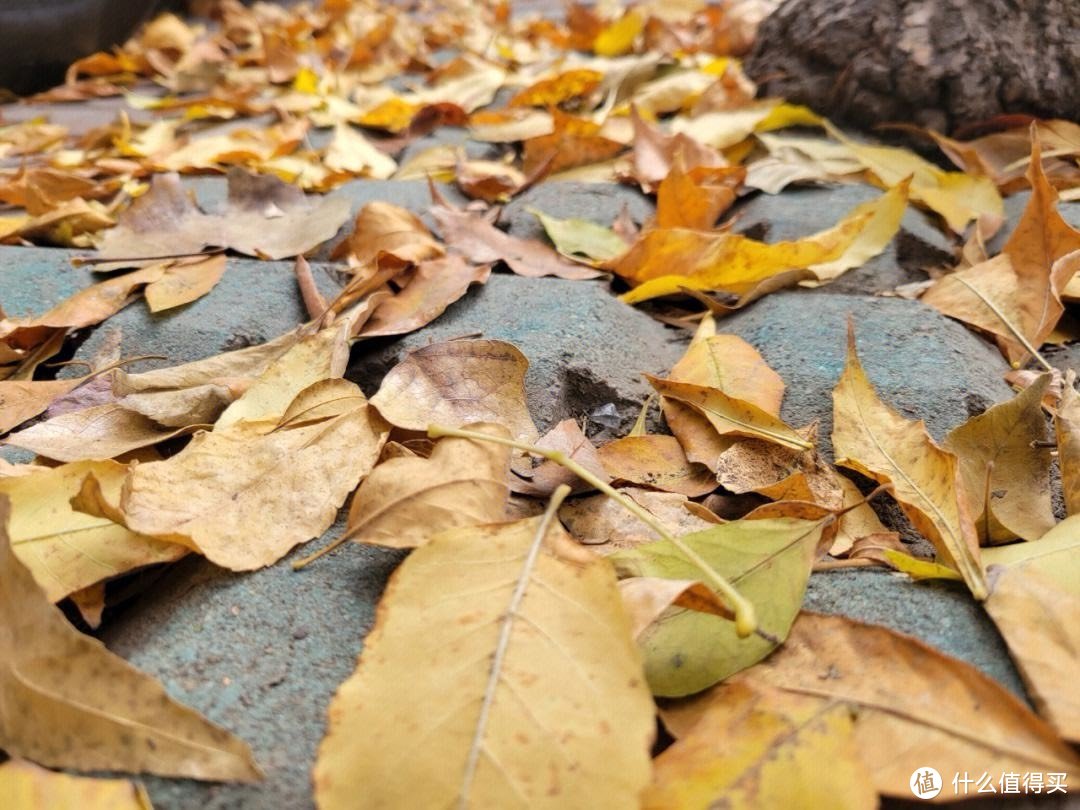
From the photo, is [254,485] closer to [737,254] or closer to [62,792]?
[62,792]

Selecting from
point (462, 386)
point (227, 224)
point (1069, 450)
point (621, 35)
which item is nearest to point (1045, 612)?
point (1069, 450)

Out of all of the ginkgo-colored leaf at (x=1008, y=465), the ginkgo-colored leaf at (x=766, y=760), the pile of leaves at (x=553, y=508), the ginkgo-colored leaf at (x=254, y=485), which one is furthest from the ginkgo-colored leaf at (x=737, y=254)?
the ginkgo-colored leaf at (x=766, y=760)

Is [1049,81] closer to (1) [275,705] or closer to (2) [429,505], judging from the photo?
(2) [429,505]

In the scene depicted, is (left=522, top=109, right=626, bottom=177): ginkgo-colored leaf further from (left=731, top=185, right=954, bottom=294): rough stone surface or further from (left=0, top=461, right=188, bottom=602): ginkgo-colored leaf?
(left=0, top=461, right=188, bottom=602): ginkgo-colored leaf

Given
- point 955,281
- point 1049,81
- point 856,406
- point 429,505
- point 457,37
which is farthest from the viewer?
point 457,37

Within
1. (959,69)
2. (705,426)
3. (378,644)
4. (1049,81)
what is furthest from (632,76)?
(378,644)

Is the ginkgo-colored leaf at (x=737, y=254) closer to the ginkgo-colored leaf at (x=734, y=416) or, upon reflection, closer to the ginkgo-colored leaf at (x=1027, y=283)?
the ginkgo-colored leaf at (x=1027, y=283)
